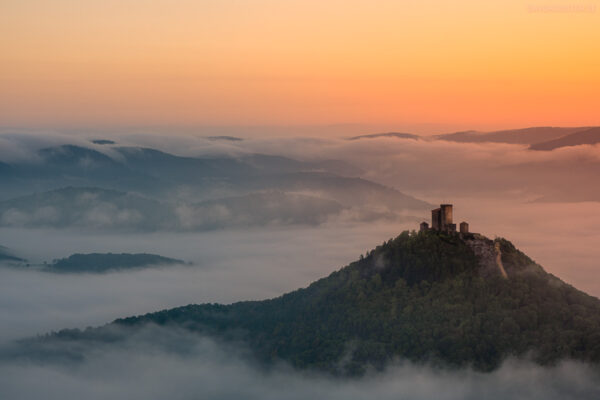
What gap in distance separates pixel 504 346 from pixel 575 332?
46.1 ft

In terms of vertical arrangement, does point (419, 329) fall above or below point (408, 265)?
below

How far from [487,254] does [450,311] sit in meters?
14.1

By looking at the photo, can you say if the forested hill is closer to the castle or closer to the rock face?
the rock face

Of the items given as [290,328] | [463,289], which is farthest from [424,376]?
[290,328]

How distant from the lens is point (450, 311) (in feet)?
555

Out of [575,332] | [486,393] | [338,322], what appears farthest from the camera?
[338,322]

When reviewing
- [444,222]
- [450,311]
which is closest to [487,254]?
[444,222]

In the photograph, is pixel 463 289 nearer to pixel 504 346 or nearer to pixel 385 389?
pixel 504 346

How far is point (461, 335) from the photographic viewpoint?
171000 millimetres

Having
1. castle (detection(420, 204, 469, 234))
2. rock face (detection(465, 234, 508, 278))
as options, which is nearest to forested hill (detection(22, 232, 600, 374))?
rock face (detection(465, 234, 508, 278))

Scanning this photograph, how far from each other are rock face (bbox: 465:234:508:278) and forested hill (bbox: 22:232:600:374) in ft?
0.79

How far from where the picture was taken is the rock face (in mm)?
163500

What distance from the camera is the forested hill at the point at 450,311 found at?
16362 cm

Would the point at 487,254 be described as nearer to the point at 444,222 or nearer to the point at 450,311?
the point at 444,222
